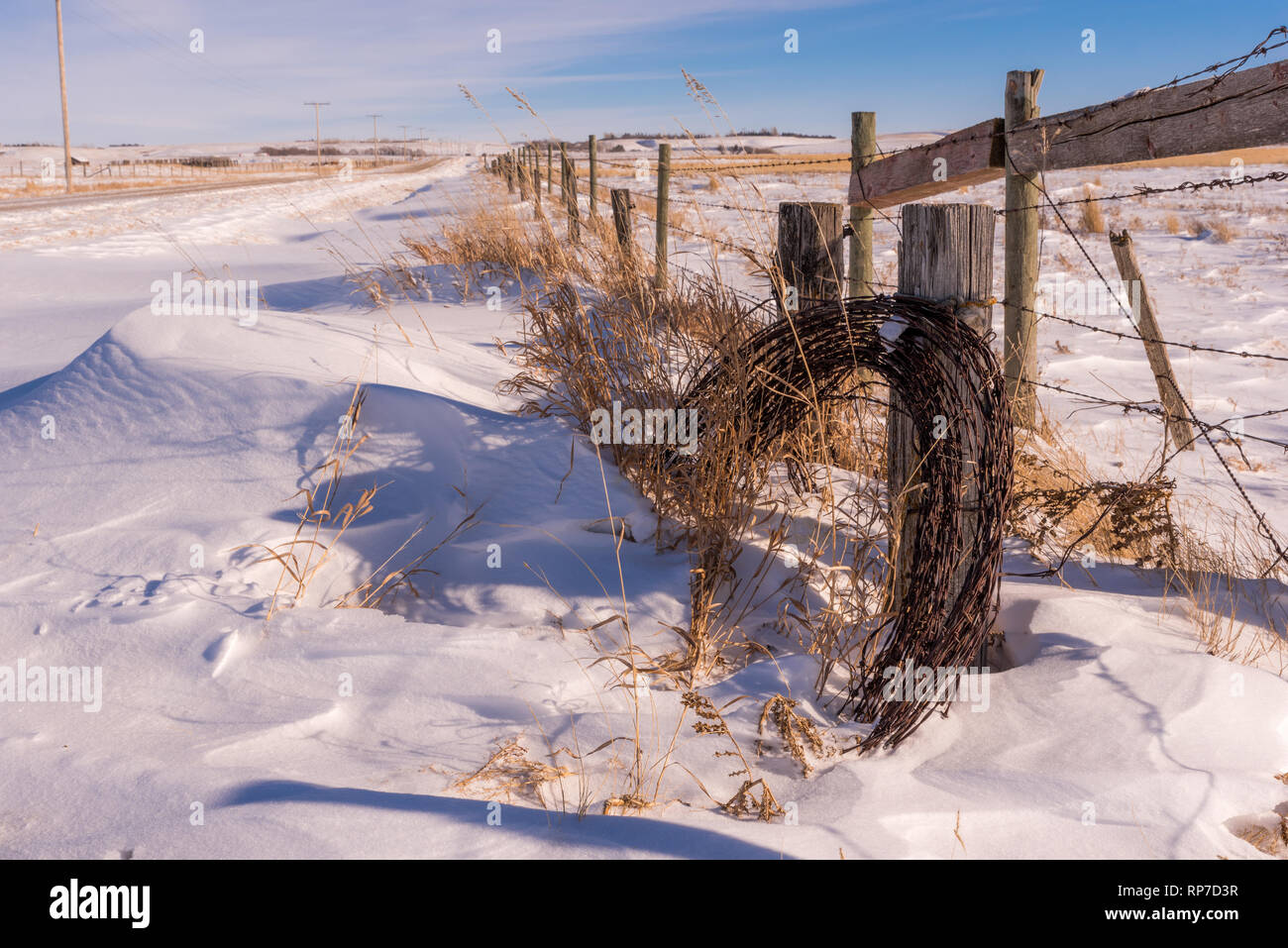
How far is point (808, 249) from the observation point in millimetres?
3559

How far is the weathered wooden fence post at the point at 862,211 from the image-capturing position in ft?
14.1

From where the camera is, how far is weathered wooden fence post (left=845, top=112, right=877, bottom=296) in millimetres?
4297

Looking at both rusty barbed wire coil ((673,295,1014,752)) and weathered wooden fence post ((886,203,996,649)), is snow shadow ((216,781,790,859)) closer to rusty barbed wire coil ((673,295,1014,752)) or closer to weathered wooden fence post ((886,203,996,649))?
rusty barbed wire coil ((673,295,1014,752))

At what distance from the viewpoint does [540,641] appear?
8.76ft

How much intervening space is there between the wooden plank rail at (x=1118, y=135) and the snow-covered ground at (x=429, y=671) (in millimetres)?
1377

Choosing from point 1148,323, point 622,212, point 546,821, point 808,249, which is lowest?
point 546,821

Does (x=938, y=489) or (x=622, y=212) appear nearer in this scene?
(x=938, y=489)

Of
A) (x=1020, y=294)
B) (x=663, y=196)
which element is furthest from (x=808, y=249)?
(x=663, y=196)

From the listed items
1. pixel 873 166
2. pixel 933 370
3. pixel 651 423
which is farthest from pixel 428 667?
pixel 873 166

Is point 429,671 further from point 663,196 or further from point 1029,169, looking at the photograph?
point 663,196

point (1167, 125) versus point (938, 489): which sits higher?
point (1167, 125)

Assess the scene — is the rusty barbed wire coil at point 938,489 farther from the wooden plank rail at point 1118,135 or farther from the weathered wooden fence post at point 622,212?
the weathered wooden fence post at point 622,212

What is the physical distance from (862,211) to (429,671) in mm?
3087
